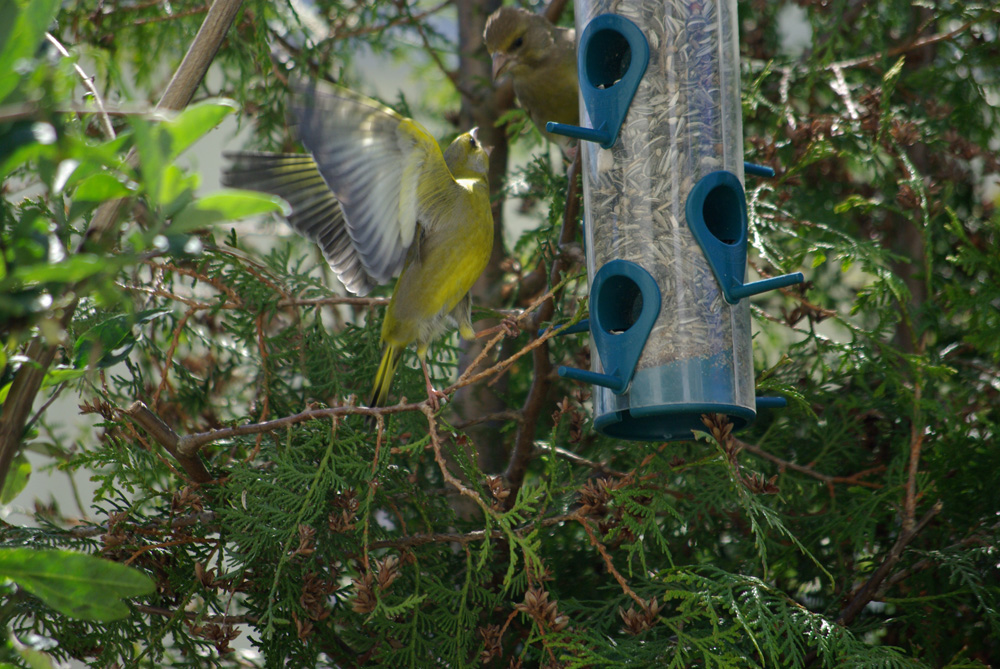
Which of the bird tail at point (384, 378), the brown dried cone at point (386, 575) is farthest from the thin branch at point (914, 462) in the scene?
the bird tail at point (384, 378)

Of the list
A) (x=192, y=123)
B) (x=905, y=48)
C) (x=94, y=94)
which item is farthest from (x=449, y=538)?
(x=905, y=48)

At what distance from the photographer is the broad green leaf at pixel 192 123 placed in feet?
2.72

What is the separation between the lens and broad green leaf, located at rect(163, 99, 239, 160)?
0.83 metres

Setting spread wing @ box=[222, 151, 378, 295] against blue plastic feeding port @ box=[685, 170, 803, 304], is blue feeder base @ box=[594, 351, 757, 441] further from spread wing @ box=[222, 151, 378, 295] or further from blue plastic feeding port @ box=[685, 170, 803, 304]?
spread wing @ box=[222, 151, 378, 295]

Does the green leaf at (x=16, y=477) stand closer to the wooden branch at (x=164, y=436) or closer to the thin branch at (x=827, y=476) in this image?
the wooden branch at (x=164, y=436)

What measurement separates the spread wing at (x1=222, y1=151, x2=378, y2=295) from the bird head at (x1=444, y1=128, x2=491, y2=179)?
0.36 meters

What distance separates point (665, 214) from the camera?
2082 mm

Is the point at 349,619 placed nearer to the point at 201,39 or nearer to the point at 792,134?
the point at 201,39

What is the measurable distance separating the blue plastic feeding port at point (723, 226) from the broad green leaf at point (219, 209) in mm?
1305

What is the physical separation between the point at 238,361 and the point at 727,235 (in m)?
1.39

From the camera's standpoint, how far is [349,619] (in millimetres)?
1974

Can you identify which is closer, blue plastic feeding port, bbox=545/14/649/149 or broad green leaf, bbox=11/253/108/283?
broad green leaf, bbox=11/253/108/283

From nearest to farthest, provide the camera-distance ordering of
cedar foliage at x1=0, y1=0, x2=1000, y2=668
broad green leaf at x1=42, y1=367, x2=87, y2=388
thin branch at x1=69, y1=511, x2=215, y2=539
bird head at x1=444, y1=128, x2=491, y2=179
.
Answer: broad green leaf at x1=42, y1=367, x2=87, y2=388 → cedar foliage at x1=0, y1=0, x2=1000, y2=668 → thin branch at x1=69, y1=511, x2=215, y2=539 → bird head at x1=444, y1=128, x2=491, y2=179

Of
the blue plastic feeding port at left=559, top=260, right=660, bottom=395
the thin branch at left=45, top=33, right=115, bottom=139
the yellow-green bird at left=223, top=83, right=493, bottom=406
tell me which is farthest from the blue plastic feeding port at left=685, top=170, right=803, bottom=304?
the thin branch at left=45, top=33, right=115, bottom=139
